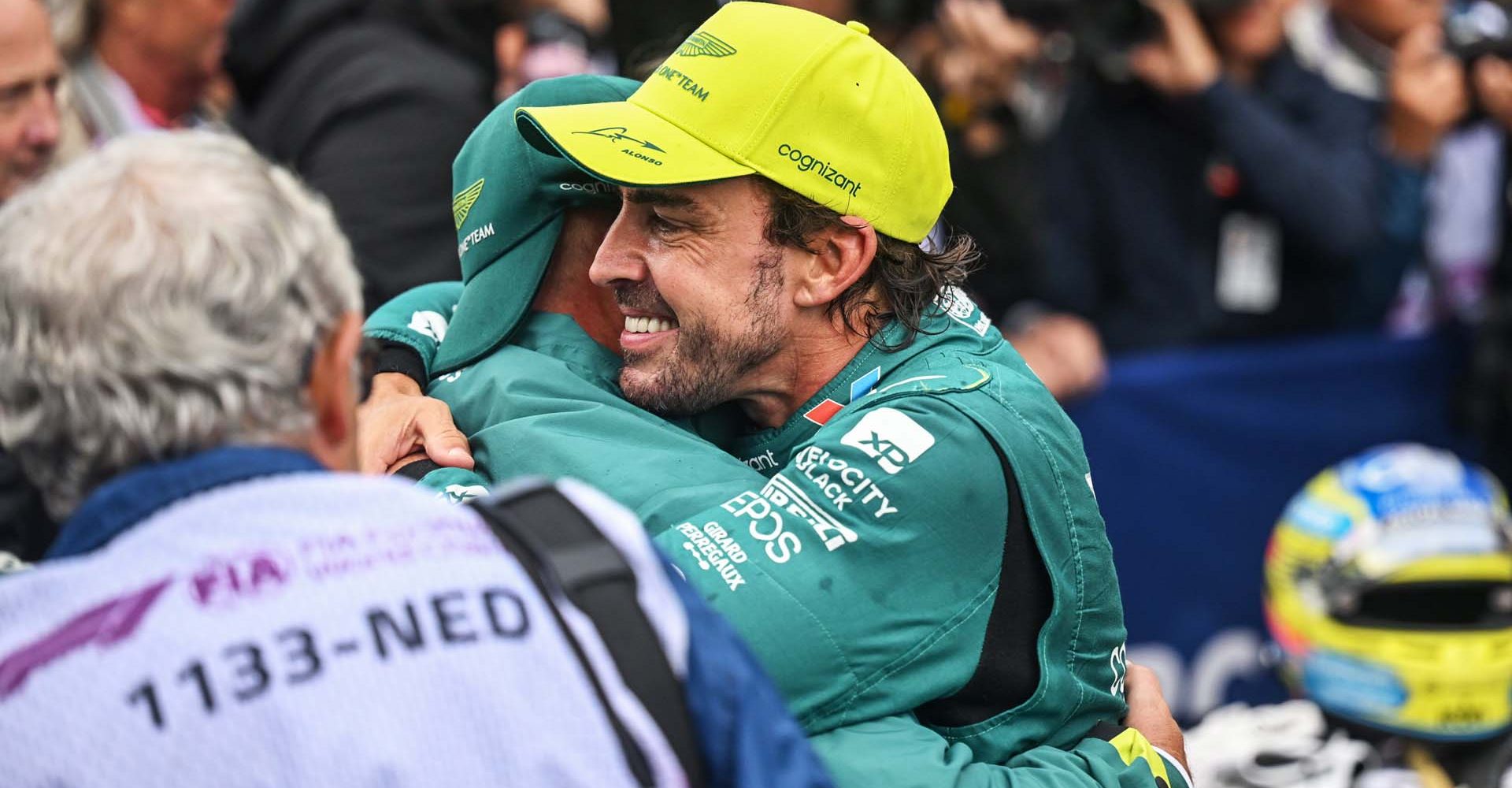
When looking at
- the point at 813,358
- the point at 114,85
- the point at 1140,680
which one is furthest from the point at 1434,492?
the point at 114,85

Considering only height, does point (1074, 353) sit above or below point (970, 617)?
below

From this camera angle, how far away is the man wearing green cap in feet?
6.92

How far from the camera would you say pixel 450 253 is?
3.72 m

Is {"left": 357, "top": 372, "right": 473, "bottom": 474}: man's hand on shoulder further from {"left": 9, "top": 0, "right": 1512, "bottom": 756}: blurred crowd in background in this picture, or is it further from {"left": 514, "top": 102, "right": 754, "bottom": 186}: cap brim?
{"left": 9, "top": 0, "right": 1512, "bottom": 756}: blurred crowd in background

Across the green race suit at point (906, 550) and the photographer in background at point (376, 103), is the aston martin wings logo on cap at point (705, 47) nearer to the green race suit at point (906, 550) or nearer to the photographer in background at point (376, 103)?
the green race suit at point (906, 550)

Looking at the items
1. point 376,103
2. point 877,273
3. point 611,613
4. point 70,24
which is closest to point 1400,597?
point 877,273

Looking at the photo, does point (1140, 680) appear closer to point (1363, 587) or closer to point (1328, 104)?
point (1363, 587)

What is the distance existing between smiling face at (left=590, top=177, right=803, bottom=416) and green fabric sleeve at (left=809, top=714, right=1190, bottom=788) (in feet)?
1.93

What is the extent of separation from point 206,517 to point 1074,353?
4.36m

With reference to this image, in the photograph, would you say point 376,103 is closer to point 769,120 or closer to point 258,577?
point 769,120

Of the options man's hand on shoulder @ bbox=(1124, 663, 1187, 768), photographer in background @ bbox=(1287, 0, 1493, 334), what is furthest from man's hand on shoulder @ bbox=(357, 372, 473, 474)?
photographer in background @ bbox=(1287, 0, 1493, 334)

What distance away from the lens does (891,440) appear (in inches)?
86.0

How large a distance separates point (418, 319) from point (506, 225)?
27 cm

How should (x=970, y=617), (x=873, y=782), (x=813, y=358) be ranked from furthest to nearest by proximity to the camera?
(x=813, y=358) < (x=970, y=617) < (x=873, y=782)
